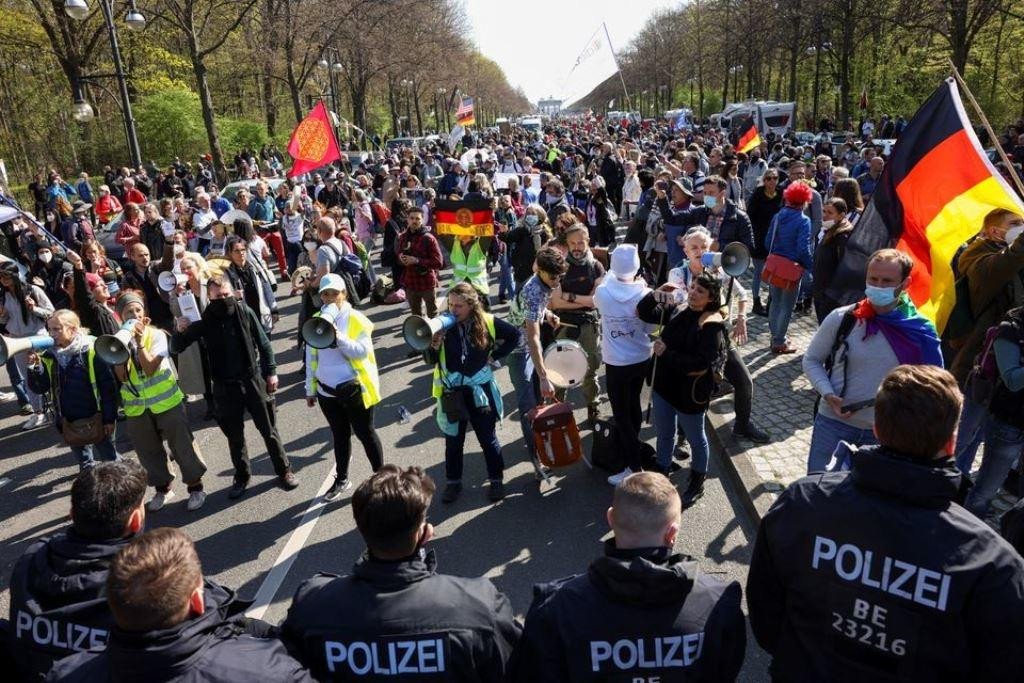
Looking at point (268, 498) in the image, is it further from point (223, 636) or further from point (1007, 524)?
point (1007, 524)

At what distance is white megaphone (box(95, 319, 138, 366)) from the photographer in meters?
4.75

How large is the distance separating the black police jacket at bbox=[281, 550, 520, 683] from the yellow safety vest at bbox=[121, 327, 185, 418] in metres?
3.58

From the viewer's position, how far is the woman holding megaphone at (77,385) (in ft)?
17.1

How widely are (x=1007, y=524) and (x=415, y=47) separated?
41.5 meters

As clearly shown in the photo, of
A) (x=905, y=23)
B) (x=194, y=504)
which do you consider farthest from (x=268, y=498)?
(x=905, y=23)

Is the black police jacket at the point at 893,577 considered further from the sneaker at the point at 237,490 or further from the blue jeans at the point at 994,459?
the sneaker at the point at 237,490

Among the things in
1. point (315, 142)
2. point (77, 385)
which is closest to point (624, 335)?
point (77, 385)

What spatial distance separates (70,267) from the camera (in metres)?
7.51

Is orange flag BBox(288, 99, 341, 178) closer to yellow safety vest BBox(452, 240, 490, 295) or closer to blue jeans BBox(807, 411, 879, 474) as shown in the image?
yellow safety vest BBox(452, 240, 490, 295)

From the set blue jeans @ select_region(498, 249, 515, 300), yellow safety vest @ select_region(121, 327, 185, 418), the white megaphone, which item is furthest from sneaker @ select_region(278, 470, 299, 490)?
blue jeans @ select_region(498, 249, 515, 300)

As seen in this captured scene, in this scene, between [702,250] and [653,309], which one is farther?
[702,250]

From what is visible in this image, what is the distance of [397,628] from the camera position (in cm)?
209

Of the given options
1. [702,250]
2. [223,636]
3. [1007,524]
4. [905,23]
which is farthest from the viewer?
[905,23]

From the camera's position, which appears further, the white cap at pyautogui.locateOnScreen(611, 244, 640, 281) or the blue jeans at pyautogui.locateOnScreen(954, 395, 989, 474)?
the white cap at pyautogui.locateOnScreen(611, 244, 640, 281)
